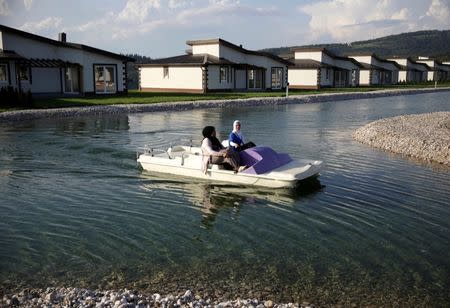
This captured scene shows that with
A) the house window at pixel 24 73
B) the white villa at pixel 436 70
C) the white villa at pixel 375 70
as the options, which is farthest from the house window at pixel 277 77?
the white villa at pixel 436 70

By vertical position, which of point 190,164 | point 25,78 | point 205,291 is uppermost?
point 25,78

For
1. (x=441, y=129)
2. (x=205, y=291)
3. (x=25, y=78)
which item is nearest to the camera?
(x=205, y=291)

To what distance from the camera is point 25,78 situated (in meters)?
35.4

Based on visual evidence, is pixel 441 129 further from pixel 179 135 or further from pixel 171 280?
pixel 171 280

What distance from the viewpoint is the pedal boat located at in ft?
38.6

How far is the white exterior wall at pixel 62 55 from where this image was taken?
34812 millimetres

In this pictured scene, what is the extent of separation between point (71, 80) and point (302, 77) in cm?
3111

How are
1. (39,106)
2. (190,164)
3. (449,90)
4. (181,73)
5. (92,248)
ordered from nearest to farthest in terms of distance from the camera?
(92,248) < (190,164) < (39,106) < (181,73) < (449,90)

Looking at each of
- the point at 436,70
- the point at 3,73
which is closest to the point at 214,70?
the point at 3,73

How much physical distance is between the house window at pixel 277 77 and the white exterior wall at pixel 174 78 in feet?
36.4

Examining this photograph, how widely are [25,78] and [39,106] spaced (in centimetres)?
713

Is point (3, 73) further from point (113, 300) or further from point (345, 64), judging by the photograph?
→ point (345, 64)

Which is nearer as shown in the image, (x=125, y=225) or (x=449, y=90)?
(x=125, y=225)

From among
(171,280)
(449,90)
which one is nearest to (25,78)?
(171,280)
